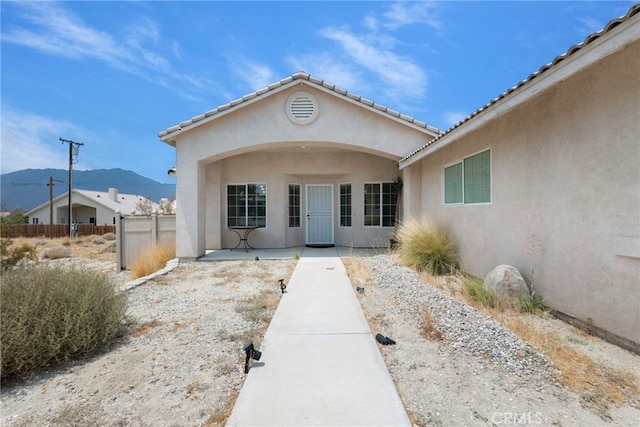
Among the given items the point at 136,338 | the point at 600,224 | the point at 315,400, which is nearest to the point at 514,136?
the point at 600,224

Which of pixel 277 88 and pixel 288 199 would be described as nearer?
pixel 277 88

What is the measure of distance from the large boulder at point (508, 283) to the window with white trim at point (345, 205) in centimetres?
865

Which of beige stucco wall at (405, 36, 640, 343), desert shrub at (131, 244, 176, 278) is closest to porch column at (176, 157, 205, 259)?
desert shrub at (131, 244, 176, 278)

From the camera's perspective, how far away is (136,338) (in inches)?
168

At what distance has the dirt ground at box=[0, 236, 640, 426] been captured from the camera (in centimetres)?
257

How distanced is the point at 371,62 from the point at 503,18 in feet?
12.5

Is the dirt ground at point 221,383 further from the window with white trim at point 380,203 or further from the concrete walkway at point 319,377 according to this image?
the window with white trim at point 380,203

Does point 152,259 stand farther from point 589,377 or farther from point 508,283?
point 589,377

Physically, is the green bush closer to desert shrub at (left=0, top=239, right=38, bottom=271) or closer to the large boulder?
desert shrub at (left=0, top=239, right=38, bottom=271)

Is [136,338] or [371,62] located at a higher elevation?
[371,62]

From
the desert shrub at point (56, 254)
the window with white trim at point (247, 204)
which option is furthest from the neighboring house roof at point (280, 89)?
the desert shrub at point (56, 254)

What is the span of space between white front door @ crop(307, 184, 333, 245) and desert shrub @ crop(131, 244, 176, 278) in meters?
6.05

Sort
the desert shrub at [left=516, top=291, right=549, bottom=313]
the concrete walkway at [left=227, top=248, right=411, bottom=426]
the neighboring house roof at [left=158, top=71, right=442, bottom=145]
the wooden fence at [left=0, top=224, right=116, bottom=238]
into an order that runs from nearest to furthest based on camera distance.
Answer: the concrete walkway at [left=227, top=248, right=411, bottom=426] → the desert shrub at [left=516, top=291, right=549, bottom=313] → the neighboring house roof at [left=158, top=71, right=442, bottom=145] → the wooden fence at [left=0, top=224, right=116, bottom=238]

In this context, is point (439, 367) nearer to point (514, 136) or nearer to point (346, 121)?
point (514, 136)
